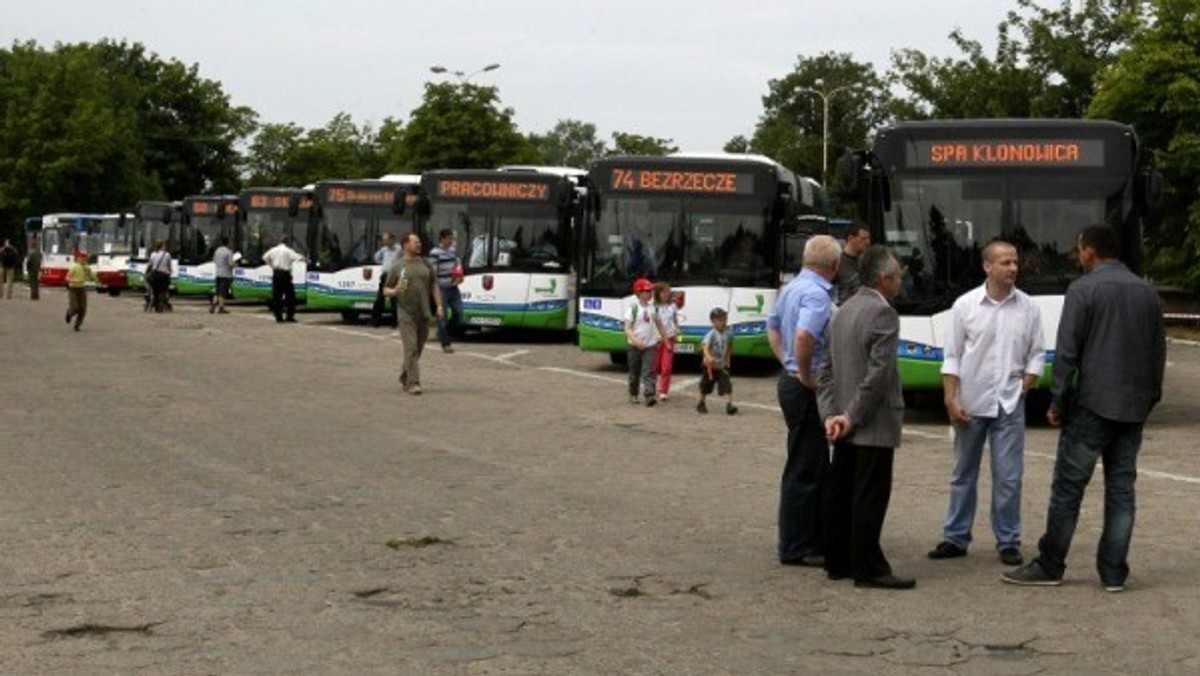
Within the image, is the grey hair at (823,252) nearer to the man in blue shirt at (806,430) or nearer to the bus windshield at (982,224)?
the man in blue shirt at (806,430)

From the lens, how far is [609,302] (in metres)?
26.7

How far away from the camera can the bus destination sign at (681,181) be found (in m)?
27.2

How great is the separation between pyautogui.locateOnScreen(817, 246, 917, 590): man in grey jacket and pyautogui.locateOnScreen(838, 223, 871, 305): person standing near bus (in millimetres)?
3358

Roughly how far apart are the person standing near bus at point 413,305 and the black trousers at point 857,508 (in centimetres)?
1249

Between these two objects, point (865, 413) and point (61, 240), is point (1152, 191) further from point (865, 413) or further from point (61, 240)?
point (61, 240)

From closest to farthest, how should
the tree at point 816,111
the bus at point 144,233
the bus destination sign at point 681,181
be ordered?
the bus destination sign at point 681,181, the bus at point 144,233, the tree at point 816,111

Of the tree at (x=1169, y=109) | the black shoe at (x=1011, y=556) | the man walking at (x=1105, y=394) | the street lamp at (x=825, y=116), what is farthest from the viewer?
the street lamp at (x=825, y=116)

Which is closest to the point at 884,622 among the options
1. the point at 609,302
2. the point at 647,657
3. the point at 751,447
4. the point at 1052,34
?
the point at 647,657

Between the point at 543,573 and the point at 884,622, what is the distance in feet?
6.20

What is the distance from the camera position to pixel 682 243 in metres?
27.0

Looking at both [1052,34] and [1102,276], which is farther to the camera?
[1052,34]

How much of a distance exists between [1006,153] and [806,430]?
10218 millimetres

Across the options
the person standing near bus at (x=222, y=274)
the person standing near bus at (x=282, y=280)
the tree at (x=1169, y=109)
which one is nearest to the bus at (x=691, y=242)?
the person standing near bus at (x=282, y=280)

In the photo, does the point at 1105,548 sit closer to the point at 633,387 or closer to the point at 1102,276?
the point at 1102,276
